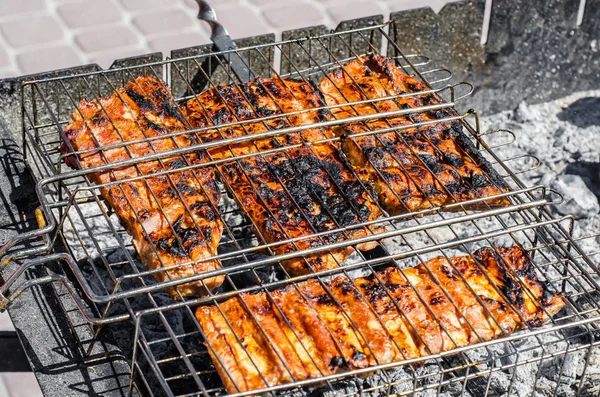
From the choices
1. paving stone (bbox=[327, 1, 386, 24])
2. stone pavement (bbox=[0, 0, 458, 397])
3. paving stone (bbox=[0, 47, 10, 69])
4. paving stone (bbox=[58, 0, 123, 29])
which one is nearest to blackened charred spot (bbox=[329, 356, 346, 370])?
stone pavement (bbox=[0, 0, 458, 397])

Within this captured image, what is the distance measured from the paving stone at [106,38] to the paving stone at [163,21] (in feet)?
0.49

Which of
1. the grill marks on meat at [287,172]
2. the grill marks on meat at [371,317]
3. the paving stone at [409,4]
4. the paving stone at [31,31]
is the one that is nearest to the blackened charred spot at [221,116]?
the grill marks on meat at [287,172]

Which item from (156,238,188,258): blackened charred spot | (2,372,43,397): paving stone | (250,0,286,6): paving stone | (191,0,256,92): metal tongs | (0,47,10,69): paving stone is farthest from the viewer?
(250,0,286,6): paving stone

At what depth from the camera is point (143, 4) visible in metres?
8.16

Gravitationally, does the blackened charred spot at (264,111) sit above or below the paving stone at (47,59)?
below

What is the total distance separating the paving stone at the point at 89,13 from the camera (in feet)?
25.9

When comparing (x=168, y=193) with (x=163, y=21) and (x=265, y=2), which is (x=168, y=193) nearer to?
A: (x=163, y=21)

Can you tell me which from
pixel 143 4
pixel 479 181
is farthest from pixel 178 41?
pixel 479 181

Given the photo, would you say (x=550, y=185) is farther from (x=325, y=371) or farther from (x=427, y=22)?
(x=325, y=371)

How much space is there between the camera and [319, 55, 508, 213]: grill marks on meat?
4297mm

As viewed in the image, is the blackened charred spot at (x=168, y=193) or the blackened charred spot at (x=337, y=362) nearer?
the blackened charred spot at (x=337, y=362)

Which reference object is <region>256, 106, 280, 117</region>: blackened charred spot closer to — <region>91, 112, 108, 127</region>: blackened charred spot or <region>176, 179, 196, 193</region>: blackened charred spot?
<region>176, 179, 196, 193</region>: blackened charred spot

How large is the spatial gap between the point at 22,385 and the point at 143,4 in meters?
4.17

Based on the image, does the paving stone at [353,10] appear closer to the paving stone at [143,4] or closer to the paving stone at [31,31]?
the paving stone at [143,4]
